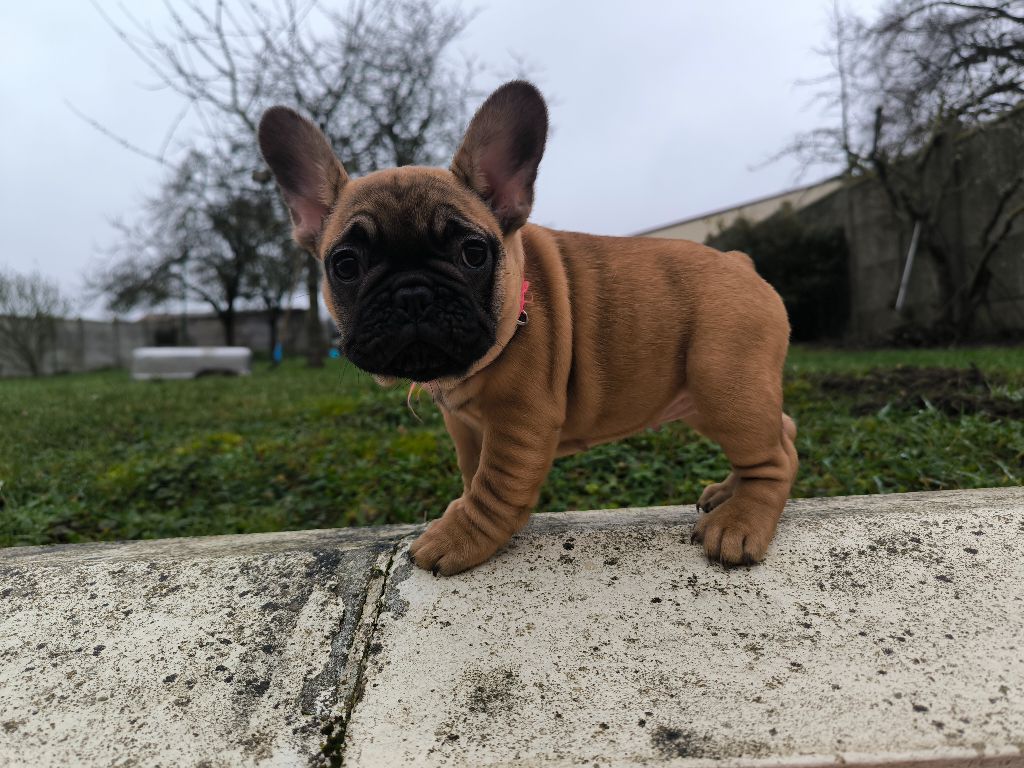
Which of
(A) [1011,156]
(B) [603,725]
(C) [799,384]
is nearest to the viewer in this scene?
(B) [603,725]

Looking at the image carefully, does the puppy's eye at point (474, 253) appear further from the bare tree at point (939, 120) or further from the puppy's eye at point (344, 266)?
the bare tree at point (939, 120)

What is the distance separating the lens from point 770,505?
200 centimetres

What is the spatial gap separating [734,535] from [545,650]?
67 cm

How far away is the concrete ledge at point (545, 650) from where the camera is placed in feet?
4.45

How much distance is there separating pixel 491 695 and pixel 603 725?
0.26 metres

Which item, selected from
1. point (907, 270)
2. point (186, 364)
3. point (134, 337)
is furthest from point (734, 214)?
point (134, 337)

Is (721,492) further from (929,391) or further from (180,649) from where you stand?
(929,391)

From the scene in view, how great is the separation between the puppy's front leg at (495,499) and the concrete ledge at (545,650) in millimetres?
72

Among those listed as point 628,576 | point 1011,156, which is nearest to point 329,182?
point 628,576

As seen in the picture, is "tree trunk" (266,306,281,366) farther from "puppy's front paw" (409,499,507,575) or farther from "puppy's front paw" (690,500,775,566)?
"puppy's front paw" (690,500,775,566)

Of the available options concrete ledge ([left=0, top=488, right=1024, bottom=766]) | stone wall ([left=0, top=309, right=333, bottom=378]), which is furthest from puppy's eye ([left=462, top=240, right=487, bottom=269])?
stone wall ([left=0, top=309, right=333, bottom=378])

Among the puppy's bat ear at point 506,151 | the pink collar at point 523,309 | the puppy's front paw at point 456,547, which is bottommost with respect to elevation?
the puppy's front paw at point 456,547

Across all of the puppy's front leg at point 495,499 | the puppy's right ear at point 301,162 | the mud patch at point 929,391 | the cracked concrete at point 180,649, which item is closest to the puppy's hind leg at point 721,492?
the puppy's front leg at point 495,499

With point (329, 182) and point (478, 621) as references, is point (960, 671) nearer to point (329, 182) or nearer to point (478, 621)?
point (478, 621)
